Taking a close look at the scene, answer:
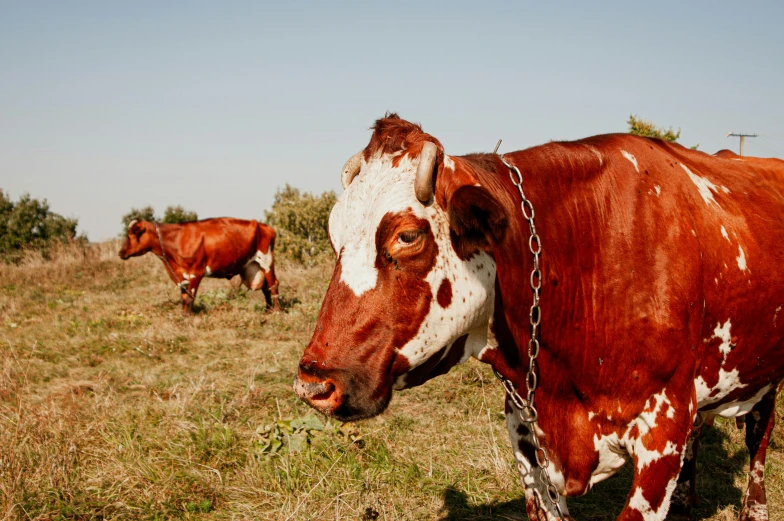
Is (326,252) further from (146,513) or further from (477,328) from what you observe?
(477,328)

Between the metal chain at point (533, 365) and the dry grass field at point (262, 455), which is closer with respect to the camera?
the metal chain at point (533, 365)

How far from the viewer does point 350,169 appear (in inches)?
111

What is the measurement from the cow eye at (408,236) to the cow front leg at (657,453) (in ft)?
4.33

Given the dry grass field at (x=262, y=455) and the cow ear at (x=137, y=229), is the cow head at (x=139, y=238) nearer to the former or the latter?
the cow ear at (x=137, y=229)

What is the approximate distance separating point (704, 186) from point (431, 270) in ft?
5.74

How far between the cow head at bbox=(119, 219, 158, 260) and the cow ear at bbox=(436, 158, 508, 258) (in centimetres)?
1331

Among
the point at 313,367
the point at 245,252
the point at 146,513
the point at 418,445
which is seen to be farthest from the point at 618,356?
the point at 245,252

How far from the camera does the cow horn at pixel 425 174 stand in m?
2.45

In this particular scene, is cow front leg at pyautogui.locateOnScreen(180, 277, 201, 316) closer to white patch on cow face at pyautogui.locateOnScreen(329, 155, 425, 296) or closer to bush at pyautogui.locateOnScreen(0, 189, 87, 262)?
white patch on cow face at pyautogui.locateOnScreen(329, 155, 425, 296)

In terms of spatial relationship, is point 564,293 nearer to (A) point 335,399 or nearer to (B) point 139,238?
(A) point 335,399

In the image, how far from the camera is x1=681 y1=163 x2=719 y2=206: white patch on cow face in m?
3.23

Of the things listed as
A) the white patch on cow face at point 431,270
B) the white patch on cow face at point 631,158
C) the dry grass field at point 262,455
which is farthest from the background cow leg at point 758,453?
the white patch on cow face at point 431,270

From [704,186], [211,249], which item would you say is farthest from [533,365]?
[211,249]

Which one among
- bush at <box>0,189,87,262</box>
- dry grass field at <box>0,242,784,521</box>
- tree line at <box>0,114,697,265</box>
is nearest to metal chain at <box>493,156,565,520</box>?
dry grass field at <box>0,242,784,521</box>
